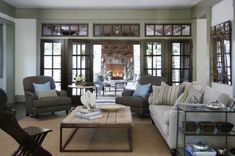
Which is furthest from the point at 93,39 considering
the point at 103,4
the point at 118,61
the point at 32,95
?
the point at 118,61

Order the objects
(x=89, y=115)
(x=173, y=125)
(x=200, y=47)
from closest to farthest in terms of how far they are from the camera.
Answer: (x=173, y=125) < (x=89, y=115) < (x=200, y=47)

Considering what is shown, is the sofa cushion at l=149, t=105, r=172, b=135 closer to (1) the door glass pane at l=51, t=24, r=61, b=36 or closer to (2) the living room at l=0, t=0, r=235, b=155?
(2) the living room at l=0, t=0, r=235, b=155

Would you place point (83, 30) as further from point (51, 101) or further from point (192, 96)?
point (192, 96)

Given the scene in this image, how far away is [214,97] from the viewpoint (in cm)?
444

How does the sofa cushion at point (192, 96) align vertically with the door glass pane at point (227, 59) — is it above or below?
below

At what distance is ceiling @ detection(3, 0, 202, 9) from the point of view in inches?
339

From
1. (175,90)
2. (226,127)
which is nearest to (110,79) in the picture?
(175,90)

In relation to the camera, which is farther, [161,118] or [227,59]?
[227,59]

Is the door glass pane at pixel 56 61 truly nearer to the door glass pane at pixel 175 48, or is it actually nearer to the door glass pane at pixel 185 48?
the door glass pane at pixel 175 48

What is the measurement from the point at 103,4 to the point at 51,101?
345cm

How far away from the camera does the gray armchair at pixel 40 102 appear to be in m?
6.84

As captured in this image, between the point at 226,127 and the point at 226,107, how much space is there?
324 millimetres

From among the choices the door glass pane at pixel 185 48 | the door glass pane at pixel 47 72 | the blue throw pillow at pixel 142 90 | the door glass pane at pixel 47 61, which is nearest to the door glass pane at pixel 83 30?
the door glass pane at pixel 47 61

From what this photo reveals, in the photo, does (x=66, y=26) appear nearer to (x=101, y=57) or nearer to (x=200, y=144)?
(x=101, y=57)
